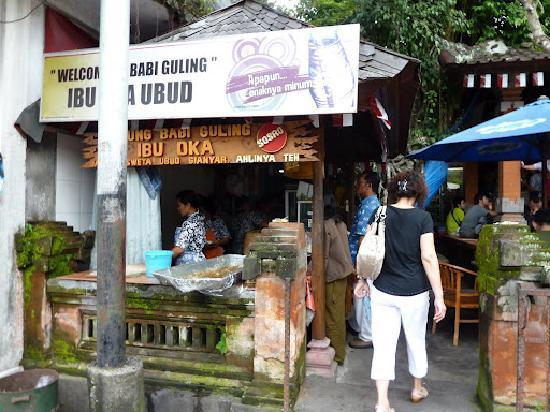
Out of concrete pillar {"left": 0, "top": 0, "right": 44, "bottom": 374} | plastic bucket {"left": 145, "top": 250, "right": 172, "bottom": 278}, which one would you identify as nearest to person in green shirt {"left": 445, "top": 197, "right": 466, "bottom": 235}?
plastic bucket {"left": 145, "top": 250, "right": 172, "bottom": 278}

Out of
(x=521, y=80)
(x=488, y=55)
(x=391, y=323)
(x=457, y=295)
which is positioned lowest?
(x=457, y=295)

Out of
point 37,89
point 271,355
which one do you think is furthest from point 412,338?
point 37,89

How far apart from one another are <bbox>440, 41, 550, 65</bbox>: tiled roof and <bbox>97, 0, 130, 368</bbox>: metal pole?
21.6 feet

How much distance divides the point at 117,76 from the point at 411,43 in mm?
9071

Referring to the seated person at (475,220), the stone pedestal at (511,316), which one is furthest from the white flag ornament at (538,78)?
the stone pedestal at (511,316)

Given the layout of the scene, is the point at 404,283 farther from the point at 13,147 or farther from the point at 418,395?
the point at 13,147

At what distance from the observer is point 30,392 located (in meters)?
3.70

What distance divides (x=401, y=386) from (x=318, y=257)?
60.4 inches

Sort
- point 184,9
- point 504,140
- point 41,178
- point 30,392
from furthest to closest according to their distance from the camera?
point 184,9 < point 504,140 < point 41,178 < point 30,392

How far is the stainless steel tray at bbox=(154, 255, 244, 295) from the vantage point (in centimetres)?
405

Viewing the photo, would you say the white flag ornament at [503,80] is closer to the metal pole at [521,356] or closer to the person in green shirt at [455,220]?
the person in green shirt at [455,220]

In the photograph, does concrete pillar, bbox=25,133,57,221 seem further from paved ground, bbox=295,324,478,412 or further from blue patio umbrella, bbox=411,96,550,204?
blue patio umbrella, bbox=411,96,550,204

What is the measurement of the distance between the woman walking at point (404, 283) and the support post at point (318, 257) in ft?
3.01

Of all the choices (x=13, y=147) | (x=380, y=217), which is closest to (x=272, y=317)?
(x=380, y=217)
